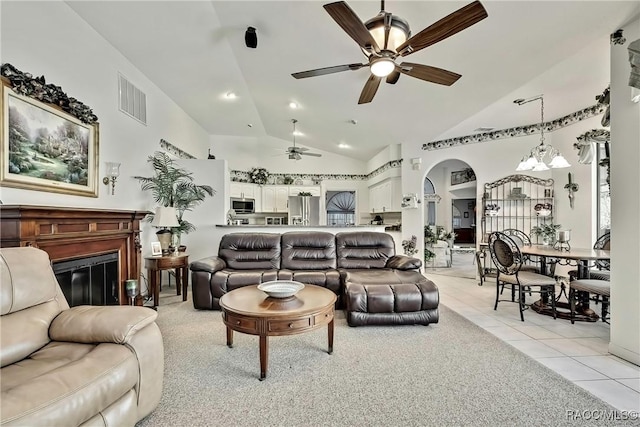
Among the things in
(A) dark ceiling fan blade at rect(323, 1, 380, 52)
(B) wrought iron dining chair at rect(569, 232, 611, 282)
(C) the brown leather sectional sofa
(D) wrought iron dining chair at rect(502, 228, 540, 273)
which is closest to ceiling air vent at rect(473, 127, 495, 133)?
(D) wrought iron dining chair at rect(502, 228, 540, 273)

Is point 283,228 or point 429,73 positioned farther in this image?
point 283,228

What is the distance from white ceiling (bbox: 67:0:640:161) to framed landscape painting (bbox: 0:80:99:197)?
1.26 m

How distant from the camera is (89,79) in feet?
10.8

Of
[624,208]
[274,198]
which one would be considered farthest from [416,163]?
[274,198]

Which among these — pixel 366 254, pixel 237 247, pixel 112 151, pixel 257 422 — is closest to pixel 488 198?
pixel 366 254

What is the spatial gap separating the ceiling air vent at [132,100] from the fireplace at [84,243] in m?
1.52

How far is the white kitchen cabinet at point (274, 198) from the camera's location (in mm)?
8258

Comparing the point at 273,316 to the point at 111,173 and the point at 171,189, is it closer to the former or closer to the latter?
the point at 111,173

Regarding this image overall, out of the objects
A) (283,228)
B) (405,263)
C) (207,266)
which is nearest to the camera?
(207,266)

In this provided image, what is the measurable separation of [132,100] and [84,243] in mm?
2277

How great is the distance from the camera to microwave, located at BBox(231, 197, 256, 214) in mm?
7625

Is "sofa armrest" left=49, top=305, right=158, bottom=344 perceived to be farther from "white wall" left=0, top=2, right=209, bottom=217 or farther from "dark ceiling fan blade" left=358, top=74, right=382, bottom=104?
"dark ceiling fan blade" left=358, top=74, right=382, bottom=104

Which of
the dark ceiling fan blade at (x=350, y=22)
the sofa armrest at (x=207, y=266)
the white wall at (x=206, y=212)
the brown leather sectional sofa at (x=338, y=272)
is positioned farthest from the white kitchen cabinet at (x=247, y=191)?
the dark ceiling fan blade at (x=350, y=22)

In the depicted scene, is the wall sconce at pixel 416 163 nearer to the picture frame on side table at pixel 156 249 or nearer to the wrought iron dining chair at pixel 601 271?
the wrought iron dining chair at pixel 601 271
